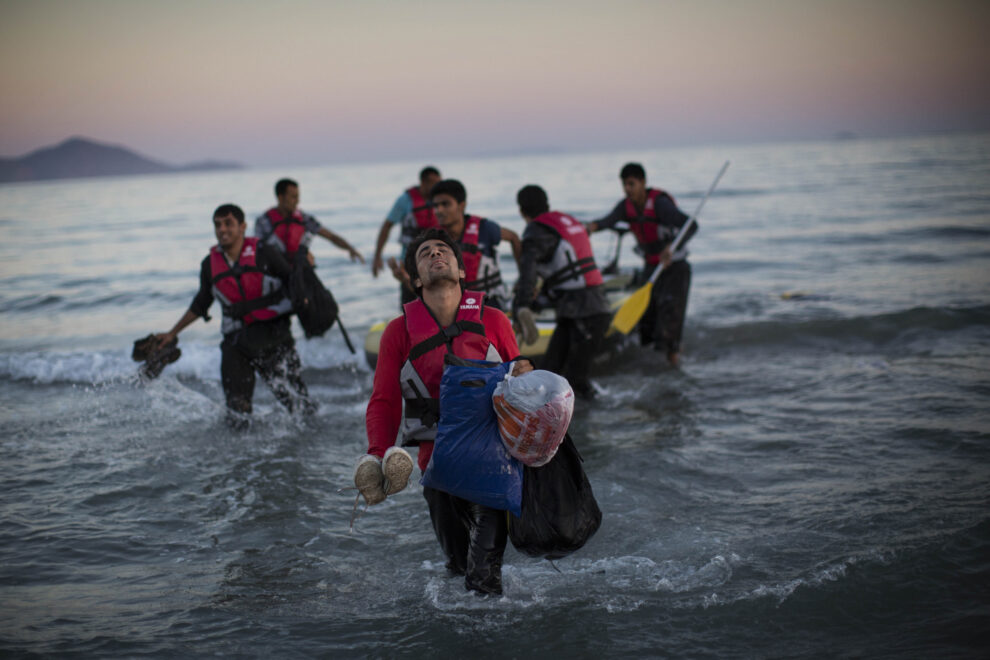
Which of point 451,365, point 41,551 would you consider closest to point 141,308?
point 41,551

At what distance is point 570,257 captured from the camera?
21.8ft

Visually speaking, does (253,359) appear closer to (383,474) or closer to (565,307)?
(565,307)

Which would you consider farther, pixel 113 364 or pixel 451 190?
pixel 113 364

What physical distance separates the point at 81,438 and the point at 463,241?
12.9 ft

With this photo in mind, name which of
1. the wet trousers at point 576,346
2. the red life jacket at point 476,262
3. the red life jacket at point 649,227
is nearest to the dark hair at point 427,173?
the red life jacket at point 649,227

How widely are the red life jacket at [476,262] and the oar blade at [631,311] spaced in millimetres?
1937

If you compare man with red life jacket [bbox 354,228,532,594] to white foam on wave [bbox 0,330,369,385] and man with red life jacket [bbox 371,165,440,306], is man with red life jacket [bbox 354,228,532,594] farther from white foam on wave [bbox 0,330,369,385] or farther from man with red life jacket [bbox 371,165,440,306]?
white foam on wave [bbox 0,330,369,385]

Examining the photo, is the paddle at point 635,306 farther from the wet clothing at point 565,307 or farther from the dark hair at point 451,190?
the dark hair at point 451,190

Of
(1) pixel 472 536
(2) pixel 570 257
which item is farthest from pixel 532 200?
(1) pixel 472 536

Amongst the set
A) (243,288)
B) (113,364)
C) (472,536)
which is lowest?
(113,364)

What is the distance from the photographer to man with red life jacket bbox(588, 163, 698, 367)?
7992mm

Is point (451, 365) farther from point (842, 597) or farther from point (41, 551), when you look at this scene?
point (41, 551)

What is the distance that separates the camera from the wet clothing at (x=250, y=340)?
19.9 feet

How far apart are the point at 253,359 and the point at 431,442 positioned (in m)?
3.46
